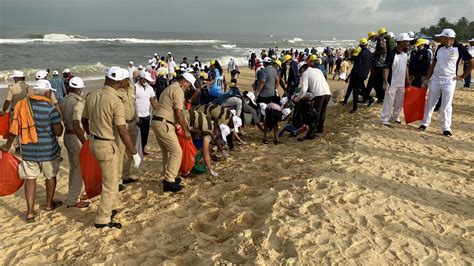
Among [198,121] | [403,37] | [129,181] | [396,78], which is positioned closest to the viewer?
[198,121]

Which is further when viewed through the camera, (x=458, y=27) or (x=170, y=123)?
(x=458, y=27)

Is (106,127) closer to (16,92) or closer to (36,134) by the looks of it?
(36,134)

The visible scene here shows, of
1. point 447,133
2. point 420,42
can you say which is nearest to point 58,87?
point 447,133

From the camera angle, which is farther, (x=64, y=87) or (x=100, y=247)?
(x=64, y=87)

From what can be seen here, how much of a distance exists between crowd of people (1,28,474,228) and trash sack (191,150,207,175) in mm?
149

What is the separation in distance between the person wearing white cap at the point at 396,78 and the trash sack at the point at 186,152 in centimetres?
396

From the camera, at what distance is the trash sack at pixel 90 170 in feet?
13.9

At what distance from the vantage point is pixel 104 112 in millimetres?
3730

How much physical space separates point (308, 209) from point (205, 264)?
4.18 feet

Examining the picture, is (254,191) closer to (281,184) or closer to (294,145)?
(281,184)

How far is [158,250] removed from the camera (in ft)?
11.4

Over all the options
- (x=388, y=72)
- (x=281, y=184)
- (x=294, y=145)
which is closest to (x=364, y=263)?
(x=281, y=184)

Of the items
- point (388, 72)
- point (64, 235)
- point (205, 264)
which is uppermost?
point (388, 72)

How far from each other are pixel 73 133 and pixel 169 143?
125 cm
